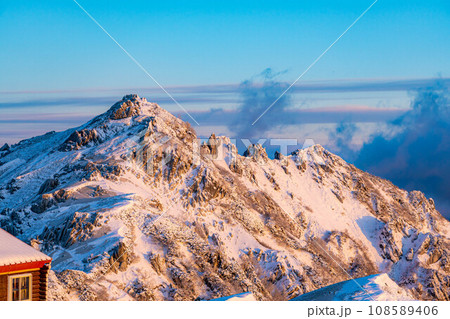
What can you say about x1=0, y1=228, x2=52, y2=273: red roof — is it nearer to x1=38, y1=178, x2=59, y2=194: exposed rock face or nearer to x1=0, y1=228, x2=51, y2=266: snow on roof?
x1=0, y1=228, x2=51, y2=266: snow on roof

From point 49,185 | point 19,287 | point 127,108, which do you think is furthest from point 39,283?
point 127,108

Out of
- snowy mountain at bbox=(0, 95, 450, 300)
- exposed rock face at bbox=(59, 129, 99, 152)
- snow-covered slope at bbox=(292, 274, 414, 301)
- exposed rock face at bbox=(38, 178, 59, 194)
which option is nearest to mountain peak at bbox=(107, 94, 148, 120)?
snowy mountain at bbox=(0, 95, 450, 300)

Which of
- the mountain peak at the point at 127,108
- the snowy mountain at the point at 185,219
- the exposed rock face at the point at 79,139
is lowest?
the snowy mountain at the point at 185,219

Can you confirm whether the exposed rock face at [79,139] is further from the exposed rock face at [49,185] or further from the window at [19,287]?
the window at [19,287]

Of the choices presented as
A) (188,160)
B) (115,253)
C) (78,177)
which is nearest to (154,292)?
(115,253)

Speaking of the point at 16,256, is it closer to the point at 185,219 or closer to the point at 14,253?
the point at 14,253

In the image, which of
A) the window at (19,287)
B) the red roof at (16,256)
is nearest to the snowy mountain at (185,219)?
the window at (19,287)

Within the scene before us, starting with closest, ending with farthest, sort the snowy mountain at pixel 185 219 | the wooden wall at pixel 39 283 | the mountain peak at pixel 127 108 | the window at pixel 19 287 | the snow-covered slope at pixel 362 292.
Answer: the window at pixel 19 287
the wooden wall at pixel 39 283
the snow-covered slope at pixel 362 292
the snowy mountain at pixel 185 219
the mountain peak at pixel 127 108
